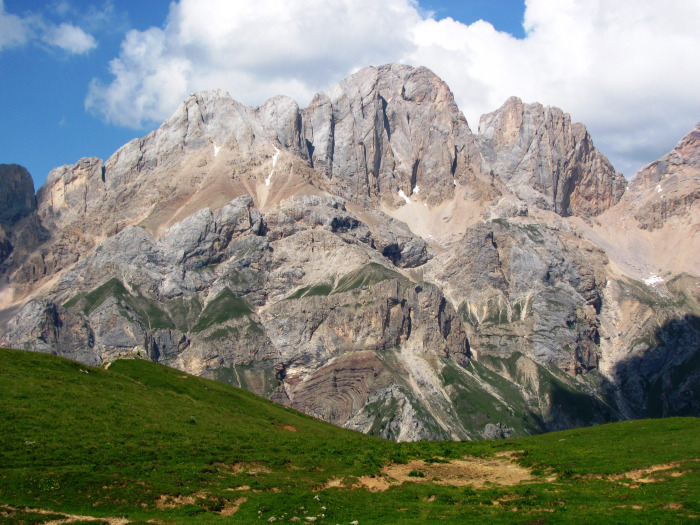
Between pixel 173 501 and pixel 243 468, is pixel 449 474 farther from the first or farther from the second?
pixel 173 501

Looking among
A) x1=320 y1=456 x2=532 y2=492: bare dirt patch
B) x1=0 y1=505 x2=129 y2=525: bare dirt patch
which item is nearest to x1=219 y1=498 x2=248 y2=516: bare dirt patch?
x1=0 y1=505 x2=129 y2=525: bare dirt patch

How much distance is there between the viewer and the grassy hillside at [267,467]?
43.8m

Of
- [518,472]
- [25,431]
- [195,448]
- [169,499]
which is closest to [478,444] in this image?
[518,472]

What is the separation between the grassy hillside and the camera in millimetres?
43781

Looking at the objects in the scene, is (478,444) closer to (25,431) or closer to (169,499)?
(169,499)

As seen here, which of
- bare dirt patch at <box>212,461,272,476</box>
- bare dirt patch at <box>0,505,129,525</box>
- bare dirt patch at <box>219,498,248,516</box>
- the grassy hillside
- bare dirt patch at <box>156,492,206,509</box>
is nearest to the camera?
bare dirt patch at <box>0,505,129,525</box>

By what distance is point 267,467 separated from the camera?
184ft

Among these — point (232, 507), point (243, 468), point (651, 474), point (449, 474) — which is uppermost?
point (243, 468)

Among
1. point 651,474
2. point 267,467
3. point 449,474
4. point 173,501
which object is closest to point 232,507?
point 173,501

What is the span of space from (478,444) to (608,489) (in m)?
24.8

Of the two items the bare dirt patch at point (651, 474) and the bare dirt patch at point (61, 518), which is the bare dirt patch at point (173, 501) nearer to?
the bare dirt patch at point (61, 518)

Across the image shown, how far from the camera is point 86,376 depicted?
71312 millimetres

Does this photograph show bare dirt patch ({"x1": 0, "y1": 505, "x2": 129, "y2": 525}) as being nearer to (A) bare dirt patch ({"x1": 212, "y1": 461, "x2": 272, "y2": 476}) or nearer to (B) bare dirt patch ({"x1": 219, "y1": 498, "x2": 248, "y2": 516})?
(B) bare dirt patch ({"x1": 219, "y1": 498, "x2": 248, "y2": 516})

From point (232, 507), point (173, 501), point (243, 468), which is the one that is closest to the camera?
point (173, 501)
